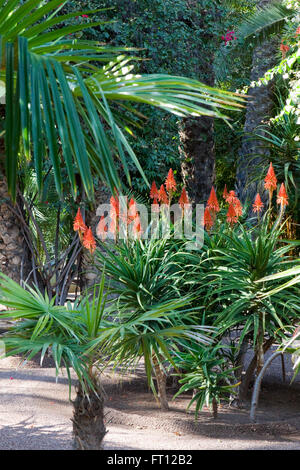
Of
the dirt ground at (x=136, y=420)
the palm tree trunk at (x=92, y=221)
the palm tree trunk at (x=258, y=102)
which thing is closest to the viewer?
the dirt ground at (x=136, y=420)

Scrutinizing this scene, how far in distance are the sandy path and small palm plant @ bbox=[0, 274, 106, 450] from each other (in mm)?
684

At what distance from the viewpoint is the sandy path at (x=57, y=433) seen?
3.57m

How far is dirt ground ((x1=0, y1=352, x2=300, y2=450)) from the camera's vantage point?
371cm

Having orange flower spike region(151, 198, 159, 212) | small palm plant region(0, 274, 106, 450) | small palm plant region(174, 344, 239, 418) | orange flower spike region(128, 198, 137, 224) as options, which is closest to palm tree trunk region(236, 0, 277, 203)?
orange flower spike region(151, 198, 159, 212)

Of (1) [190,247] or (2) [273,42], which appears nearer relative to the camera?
(1) [190,247]

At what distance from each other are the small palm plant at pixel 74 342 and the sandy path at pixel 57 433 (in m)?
0.68

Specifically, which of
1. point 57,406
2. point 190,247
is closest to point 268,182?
point 190,247

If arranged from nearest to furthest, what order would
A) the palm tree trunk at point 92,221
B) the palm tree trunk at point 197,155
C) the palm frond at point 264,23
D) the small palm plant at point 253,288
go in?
the small palm plant at point 253,288 → the palm tree trunk at point 92,221 → the palm tree trunk at point 197,155 → the palm frond at point 264,23

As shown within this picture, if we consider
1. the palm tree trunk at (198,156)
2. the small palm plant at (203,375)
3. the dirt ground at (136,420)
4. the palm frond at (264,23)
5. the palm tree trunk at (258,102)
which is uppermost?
the palm frond at (264,23)

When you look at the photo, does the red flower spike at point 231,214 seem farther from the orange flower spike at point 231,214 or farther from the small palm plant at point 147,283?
the small palm plant at point 147,283

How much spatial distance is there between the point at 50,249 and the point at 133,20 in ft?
12.6

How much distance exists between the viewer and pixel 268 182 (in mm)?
4664

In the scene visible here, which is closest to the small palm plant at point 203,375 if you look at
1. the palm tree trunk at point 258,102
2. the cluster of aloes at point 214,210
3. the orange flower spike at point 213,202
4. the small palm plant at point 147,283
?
the small palm plant at point 147,283

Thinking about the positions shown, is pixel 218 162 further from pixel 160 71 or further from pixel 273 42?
pixel 160 71
